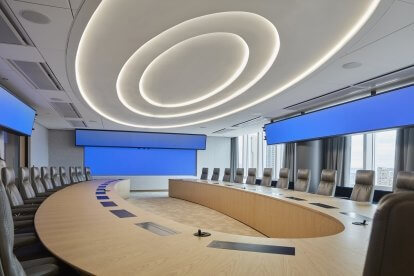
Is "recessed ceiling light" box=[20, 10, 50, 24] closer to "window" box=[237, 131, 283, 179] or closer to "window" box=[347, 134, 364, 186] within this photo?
"window" box=[347, 134, 364, 186]

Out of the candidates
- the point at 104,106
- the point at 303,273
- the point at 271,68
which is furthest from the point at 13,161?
the point at 303,273

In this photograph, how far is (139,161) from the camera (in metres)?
12.7

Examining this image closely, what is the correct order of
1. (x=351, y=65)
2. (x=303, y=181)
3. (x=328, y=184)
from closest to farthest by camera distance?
(x=351, y=65), (x=328, y=184), (x=303, y=181)

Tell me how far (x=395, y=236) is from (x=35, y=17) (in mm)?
3448

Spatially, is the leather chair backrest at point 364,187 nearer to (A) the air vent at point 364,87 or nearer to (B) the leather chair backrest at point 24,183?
(A) the air vent at point 364,87

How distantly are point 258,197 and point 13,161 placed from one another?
7.23 m

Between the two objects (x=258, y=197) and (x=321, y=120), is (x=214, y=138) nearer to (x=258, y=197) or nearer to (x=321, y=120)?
(x=321, y=120)

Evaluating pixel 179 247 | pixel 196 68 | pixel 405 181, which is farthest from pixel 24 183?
pixel 405 181

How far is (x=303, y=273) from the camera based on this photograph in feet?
4.16

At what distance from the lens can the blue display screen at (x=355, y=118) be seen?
4.63 meters

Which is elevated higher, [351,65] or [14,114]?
[351,65]

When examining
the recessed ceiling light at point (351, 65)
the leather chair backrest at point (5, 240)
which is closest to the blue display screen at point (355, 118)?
the recessed ceiling light at point (351, 65)

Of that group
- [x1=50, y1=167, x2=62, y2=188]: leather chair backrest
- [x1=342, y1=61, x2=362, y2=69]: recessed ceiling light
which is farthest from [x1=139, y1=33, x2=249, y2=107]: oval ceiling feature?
[x1=50, y1=167, x2=62, y2=188]: leather chair backrest

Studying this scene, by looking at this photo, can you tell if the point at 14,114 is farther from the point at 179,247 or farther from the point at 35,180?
the point at 179,247
